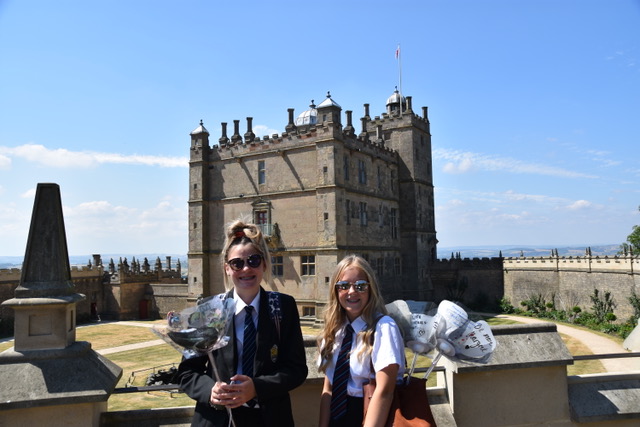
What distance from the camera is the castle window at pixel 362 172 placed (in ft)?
106

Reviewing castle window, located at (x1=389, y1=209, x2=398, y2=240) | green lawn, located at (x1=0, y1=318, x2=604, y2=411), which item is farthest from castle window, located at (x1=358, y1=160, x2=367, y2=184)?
green lawn, located at (x1=0, y1=318, x2=604, y2=411)

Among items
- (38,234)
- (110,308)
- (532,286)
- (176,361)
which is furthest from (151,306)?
(38,234)

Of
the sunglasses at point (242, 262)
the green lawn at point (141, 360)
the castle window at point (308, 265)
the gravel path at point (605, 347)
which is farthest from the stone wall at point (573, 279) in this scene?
the sunglasses at point (242, 262)

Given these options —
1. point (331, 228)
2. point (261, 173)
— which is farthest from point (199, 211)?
point (331, 228)

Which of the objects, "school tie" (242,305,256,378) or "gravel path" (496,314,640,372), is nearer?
"school tie" (242,305,256,378)

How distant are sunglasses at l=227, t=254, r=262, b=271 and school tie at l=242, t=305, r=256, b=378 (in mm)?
375

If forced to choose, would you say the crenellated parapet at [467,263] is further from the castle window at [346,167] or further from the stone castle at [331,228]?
the castle window at [346,167]

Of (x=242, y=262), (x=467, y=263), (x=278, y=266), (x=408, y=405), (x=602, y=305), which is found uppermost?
(x=242, y=262)

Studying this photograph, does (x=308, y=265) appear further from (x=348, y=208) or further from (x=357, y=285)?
(x=357, y=285)

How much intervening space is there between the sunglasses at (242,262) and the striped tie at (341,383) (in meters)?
0.93

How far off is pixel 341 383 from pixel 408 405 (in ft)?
1.72

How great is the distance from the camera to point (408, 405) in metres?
3.41

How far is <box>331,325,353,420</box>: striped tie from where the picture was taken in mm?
3561

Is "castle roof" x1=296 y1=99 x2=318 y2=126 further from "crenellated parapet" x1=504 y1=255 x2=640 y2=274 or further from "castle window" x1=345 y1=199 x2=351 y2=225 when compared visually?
"crenellated parapet" x1=504 y1=255 x2=640 y2=274
